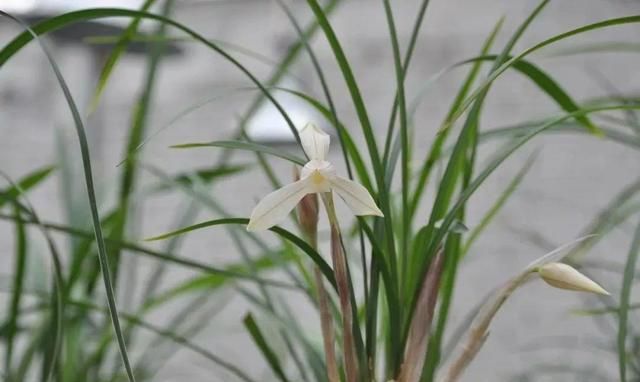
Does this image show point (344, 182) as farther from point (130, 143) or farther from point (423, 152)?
point (423, 152)

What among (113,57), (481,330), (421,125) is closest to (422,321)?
(481,330)

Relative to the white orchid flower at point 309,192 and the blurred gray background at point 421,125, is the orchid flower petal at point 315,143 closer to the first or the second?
the white orchid flower at point 309,192

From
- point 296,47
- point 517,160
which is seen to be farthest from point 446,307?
point 517,160

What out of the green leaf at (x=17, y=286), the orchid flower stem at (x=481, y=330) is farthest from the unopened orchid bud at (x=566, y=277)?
the green leaf at (x=17, y=286)

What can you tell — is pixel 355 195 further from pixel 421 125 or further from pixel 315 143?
pixel 421 125

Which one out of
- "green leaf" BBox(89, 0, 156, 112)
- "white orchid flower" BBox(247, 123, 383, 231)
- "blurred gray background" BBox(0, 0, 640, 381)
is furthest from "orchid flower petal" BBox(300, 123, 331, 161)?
"blurred gray background" BBox(0, 0, 640, 381)

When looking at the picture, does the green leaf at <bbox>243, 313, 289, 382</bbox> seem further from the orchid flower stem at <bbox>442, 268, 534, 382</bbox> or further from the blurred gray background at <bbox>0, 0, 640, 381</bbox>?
the blurred gray background at <bbox>0, 0, 640, 381</bbox>
